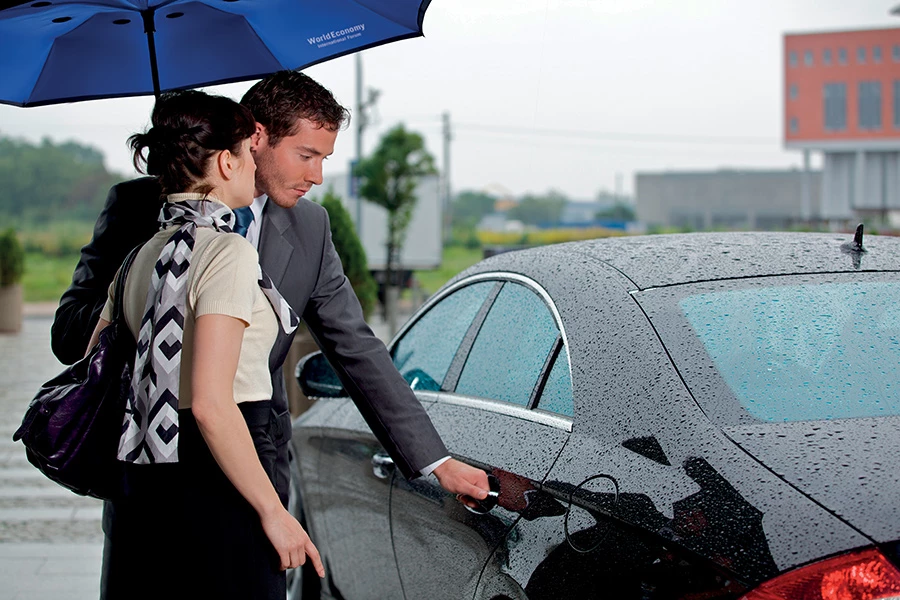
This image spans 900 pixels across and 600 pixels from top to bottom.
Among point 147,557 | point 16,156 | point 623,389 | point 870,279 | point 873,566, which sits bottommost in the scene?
point 147,557

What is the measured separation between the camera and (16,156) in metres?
63.6

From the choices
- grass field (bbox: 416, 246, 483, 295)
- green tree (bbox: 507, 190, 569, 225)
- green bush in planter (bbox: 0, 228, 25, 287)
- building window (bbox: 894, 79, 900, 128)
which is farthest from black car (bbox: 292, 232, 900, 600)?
green tree (bbox: 507, 190, 569, 225)

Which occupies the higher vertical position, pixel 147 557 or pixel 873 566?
pixel 873 566

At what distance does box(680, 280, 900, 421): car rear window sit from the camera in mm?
2131

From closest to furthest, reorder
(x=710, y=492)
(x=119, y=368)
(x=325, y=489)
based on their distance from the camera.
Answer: (x=710, y=492) < (x=119, y=368) < (x=325, y=489)

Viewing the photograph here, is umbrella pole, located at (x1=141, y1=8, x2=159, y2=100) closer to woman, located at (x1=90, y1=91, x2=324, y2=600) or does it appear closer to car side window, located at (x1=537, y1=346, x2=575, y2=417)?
woman, located at (x1=90, y1=91, x2=324, y2=600)

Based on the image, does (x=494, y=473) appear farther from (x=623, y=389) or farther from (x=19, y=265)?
(x=19, y=265)

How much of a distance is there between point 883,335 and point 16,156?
219 ft

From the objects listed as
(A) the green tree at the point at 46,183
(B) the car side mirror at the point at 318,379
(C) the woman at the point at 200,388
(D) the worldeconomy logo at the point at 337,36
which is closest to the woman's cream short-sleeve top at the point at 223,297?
(C) the woman at the point at 200,388

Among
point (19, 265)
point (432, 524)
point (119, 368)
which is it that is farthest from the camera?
point (19, 265)

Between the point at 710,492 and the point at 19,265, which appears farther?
the point at 19,265

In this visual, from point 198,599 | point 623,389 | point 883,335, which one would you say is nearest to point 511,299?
point 623,389

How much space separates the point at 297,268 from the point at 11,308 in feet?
66.3

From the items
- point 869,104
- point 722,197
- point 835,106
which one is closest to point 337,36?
point 835,106
